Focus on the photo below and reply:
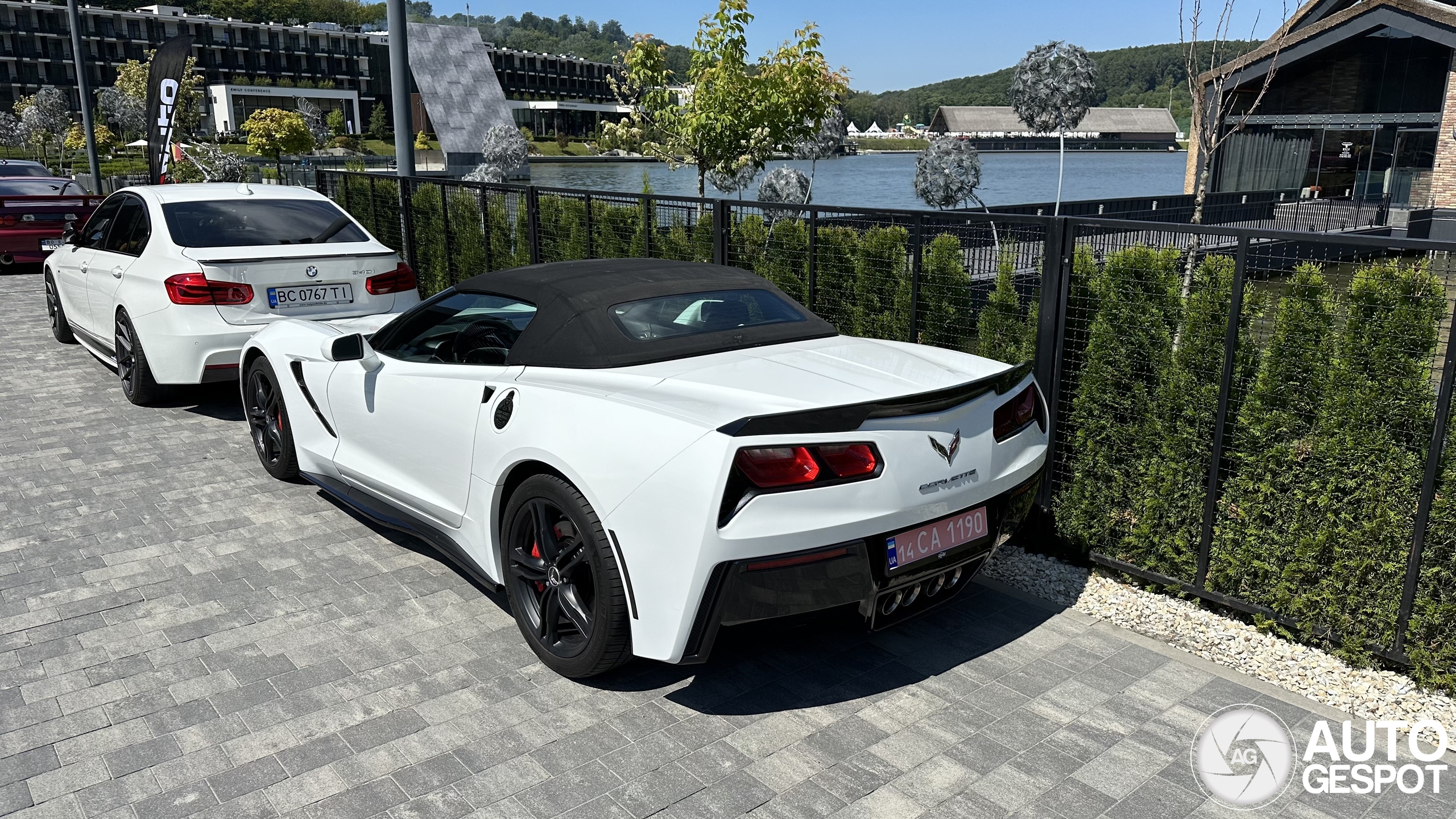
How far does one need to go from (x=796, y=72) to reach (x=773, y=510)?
12989 millimetres

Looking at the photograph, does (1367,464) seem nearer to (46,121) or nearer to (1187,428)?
(1187,428)

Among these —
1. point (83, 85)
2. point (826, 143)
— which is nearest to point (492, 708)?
point (826, 143)

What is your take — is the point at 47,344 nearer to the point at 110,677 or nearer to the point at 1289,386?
the point at 110,677

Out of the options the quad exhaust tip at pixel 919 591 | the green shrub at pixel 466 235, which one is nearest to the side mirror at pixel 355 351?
the quad exhaust tip at pixel 919 591

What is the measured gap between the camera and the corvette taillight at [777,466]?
10.3 ft

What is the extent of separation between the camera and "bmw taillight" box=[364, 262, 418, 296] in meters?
7.68

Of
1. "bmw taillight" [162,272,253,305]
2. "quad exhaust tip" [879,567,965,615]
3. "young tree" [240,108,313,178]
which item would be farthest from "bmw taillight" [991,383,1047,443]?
"young tree" [240,108,313,178]

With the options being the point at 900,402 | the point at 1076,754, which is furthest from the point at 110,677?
the point at 1076,754

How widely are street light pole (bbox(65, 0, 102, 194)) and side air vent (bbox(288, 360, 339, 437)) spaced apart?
57.9 feet

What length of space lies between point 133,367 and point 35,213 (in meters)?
10.5

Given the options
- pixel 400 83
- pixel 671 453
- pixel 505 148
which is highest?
pixel 400 83

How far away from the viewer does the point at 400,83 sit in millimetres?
10797

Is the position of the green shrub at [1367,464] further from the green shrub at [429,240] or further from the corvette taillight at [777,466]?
the green shrub at [429,240]

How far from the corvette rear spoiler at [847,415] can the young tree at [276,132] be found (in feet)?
171
